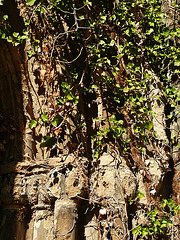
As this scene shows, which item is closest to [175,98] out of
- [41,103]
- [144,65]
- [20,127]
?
[144,65]

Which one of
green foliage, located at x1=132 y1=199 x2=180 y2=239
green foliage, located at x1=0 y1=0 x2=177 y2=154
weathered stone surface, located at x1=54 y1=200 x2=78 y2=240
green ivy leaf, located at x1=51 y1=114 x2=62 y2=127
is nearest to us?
weathered stone surface, located at x1=54 y1=200 x2=78 y2=240

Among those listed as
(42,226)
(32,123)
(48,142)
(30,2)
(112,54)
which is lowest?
(42,226)

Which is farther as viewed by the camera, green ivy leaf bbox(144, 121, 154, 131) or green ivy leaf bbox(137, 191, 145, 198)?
green ivy leaf bbox(144, 121, 154, 131)

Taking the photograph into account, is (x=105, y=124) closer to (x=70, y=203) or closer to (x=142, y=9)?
(x=70, y=203)

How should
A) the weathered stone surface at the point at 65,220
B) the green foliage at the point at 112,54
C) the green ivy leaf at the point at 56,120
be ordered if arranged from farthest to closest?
the green foliage at the point at 112,54 → the green ivy leaf at the point at 56,120 → the weathered stone surface at the point at 65,220

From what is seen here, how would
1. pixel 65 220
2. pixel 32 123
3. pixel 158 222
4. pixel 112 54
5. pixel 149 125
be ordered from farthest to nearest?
pixel 112 54 → pixel 149 125 → pixel 32 123 → pixel 158 222 → pixel 65 220

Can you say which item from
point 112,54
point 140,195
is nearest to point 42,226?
point 140,195

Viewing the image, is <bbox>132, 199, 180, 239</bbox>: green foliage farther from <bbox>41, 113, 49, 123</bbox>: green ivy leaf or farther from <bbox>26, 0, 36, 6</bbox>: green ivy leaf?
<bbox>26, 0, 36, 6</bbox>: green ivy leaf

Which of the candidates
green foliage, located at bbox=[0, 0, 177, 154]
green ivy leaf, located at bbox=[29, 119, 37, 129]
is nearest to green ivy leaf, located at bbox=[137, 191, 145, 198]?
green foliage, located at bbox=[0, 0, 177, 154]

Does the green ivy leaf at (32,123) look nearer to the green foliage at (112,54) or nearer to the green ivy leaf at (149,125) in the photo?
the green foliage at (112,54)

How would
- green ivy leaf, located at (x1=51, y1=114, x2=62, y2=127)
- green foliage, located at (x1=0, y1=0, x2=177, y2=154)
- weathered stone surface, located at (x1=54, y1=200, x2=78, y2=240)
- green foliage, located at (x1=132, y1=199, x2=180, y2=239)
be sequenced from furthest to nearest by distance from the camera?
green foliage, located at (x1=0, y1=0, x2=177, y2=154), green ivy leaf, located at (x1=51, y1=114, x2=62, y2=127), green foliage, located at (x1=132, y1=199, x2=180, y2=239), weathered stone surface, located at (x1=54, y1=200, x2=78, y2=240)

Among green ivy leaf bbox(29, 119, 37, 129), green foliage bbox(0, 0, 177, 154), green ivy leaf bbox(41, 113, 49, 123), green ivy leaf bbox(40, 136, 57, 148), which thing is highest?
green foliage bbox(0, 0, 177, 154)

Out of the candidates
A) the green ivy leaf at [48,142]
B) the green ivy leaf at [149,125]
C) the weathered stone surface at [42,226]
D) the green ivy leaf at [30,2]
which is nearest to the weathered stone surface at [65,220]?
the weathered stone surface at [42,226]

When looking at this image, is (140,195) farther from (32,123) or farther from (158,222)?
(32,123)
